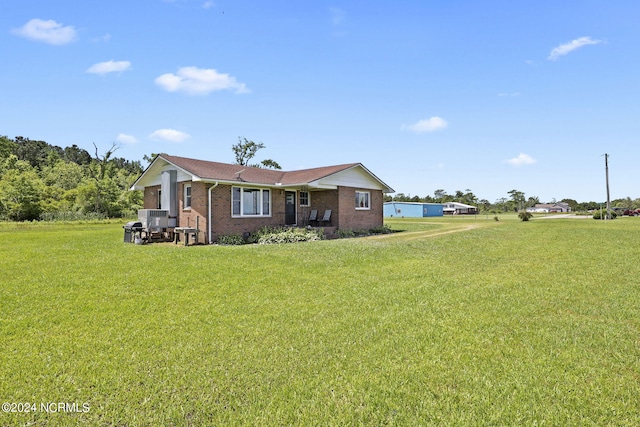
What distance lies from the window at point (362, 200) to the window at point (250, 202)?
5958 millimetres

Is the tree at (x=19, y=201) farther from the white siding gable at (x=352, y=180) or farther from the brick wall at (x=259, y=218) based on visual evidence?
the white siding gable at (x=352, y=180)

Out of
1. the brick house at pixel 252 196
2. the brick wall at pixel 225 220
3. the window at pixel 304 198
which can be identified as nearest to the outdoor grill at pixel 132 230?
the brick house at pixel 252 196

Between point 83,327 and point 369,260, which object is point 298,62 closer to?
point 369,260

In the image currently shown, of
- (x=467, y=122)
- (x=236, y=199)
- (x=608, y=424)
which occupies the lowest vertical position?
(x=608, y=424)

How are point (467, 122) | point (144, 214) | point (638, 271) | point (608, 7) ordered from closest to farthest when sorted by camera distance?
point (638, 271), point (608, 7), point (144, 214), point (467, 122)

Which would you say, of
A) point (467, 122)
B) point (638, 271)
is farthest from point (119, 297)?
point (467, 122)

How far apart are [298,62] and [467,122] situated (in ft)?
43.3

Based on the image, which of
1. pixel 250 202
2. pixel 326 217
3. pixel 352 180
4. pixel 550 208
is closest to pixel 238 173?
pixel 250 202

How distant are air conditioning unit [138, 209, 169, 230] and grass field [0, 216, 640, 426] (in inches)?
291

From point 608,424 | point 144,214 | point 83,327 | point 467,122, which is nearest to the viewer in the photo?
point 608,424

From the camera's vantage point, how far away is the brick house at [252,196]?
49.8 ft

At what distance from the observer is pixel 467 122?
22938 mm

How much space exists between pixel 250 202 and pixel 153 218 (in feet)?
14.8

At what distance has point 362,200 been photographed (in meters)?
21.0
